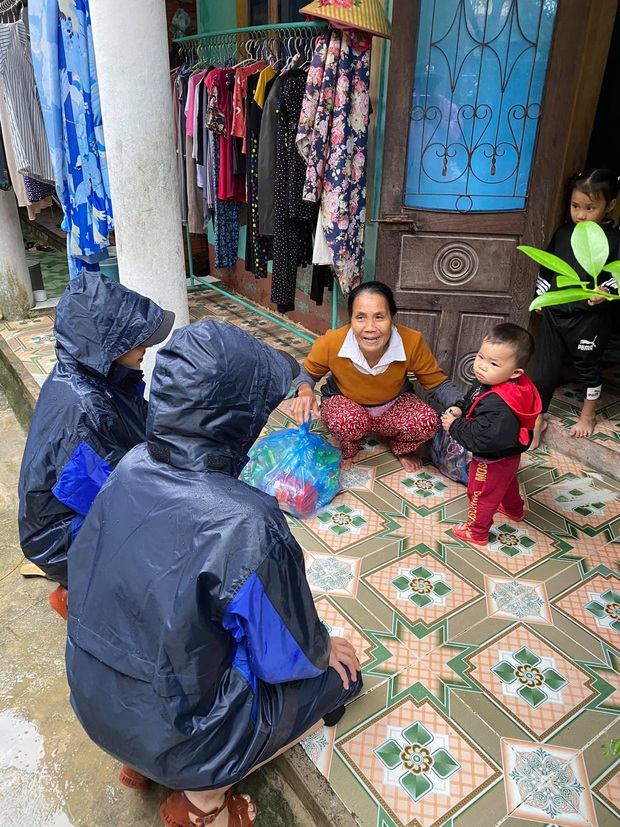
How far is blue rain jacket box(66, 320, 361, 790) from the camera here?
4.70ft

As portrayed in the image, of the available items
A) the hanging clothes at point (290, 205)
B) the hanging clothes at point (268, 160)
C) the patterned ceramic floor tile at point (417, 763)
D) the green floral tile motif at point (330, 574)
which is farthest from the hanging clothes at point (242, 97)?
the patterned ceramic floor tile at point (417, 763)

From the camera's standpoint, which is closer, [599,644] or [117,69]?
[599,644]

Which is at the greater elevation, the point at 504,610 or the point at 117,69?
the point at 117,69

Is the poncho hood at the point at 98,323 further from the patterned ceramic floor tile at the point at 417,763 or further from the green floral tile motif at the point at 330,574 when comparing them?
the patterned ceramic floor tile at the point at 417,763

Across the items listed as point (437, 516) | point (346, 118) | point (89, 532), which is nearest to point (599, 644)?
point (437, 516)

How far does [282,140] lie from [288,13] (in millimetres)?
1505

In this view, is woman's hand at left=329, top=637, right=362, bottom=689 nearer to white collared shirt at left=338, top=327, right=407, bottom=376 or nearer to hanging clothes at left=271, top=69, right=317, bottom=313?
white collared shirt at left=338, top=327, right=407, bottom=376

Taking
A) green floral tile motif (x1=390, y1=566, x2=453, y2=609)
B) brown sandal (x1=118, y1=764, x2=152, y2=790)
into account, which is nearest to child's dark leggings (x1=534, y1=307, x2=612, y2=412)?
green floral tile motif (x1=390, y1=566, x2=453, y2=609)

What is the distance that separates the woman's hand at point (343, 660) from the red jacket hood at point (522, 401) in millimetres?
1153

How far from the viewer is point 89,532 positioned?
5.18ft

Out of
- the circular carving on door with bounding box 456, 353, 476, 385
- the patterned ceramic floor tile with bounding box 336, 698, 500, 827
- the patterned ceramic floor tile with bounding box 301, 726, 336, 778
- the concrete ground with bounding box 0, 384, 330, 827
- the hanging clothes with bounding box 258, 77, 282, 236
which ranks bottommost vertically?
the concrete ground with bounding box 0, 384, 330, 827

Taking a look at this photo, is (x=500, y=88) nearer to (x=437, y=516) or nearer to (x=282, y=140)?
(x=282, y=140)

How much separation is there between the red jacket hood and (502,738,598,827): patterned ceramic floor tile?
3.75 ft

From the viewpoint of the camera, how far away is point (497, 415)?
8.45 ft
